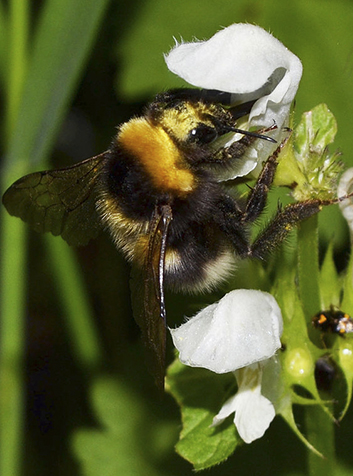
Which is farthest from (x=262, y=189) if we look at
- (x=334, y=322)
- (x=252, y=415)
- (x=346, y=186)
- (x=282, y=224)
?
(x=252, y=415)

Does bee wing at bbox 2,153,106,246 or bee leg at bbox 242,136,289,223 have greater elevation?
bee wing at bbox 2,153,106,246

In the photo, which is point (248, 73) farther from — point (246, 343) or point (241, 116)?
point (246, 343)

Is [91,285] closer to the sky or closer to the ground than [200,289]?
closer to the ground

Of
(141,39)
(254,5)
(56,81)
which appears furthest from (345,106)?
(56,81)

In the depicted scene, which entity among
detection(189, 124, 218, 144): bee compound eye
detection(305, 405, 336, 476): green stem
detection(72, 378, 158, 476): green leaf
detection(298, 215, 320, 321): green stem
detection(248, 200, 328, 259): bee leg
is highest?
detection(189, 124, 218, 144): bee compound eye

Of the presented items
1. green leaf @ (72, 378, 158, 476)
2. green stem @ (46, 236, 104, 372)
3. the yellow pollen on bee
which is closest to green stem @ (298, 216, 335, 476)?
the yellow pollen on bee

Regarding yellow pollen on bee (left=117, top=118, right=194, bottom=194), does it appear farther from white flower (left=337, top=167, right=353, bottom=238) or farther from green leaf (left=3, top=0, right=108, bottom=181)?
green leaf (left=3, top=0, right=108, bottom=181)

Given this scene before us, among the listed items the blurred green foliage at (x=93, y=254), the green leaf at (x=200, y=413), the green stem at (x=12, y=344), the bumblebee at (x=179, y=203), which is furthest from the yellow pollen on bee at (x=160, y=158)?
the green stem at (x=12, y=344)
